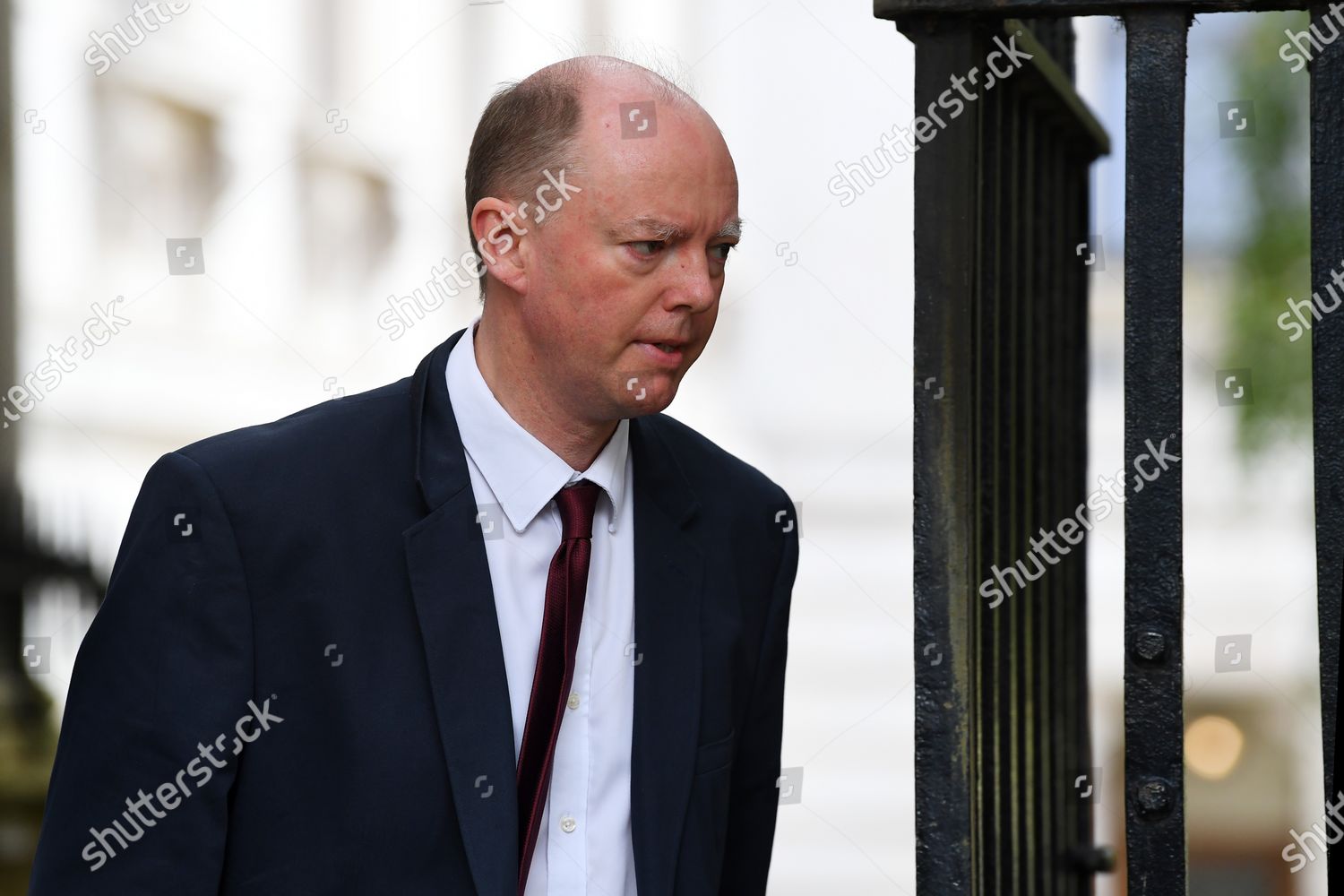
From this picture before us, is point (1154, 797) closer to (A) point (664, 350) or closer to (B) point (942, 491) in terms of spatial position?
(B) point (942, 491)

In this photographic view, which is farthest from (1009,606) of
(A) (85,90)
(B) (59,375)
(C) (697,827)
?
(A) (85,90)

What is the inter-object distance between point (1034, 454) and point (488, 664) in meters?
0.87

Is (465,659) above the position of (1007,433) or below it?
below

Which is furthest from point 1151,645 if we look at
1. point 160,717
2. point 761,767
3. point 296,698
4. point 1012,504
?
point 160,717

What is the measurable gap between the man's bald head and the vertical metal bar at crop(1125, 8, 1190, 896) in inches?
22.3

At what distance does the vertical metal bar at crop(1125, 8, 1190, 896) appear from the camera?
1699mm

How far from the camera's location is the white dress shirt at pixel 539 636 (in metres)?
2.05

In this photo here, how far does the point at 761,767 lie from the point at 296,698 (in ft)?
2.75

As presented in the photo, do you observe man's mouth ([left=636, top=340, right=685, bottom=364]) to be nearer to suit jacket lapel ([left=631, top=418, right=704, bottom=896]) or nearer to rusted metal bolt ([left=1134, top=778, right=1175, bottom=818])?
suit jacket lapel ([left=631, top=418, right=704, bottom=896])

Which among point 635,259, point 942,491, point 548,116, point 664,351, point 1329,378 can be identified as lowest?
point 942,491

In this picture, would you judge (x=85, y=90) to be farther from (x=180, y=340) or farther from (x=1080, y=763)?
(x=1080, y=763)

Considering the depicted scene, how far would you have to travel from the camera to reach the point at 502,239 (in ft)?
6.97

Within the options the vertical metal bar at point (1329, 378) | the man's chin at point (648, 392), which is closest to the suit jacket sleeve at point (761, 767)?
the man's chin at point (648, 392)

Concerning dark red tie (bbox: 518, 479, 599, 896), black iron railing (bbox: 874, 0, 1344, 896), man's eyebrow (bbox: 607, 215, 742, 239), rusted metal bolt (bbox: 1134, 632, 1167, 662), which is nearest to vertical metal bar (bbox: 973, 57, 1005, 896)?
black iron railing (bbox: 874, 0, 1344, 896)
